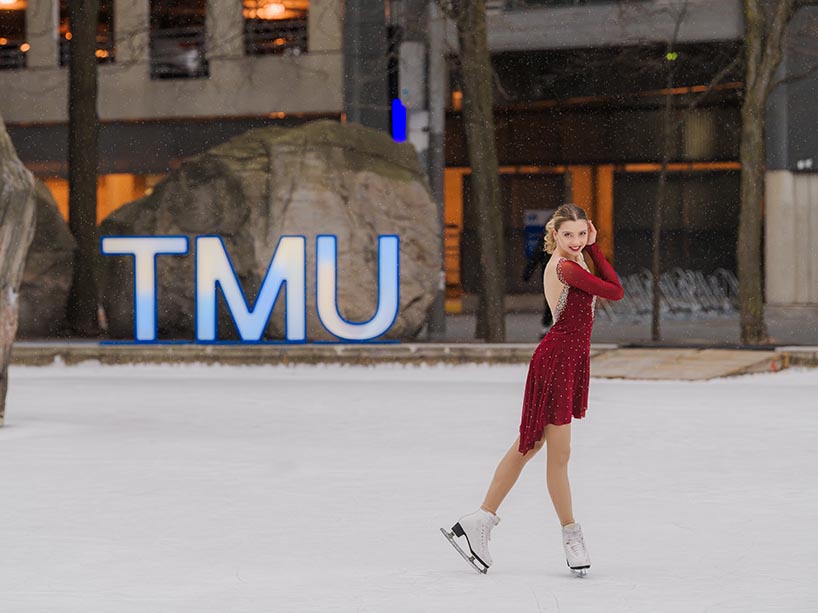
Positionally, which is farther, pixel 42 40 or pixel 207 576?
pixel 42 40

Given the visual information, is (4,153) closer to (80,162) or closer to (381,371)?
(381,371)

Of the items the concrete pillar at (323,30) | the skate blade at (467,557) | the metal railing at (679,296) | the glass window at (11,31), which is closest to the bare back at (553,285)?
the skate blade at (467,557)

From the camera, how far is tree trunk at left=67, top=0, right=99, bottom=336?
25516 millimetres

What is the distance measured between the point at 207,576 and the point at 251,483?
9.93 feet

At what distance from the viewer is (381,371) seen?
20.1 meters

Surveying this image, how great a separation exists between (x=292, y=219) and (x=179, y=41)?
1593 cm

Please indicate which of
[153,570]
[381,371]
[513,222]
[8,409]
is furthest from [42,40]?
[153,570]

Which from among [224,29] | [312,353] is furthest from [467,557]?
[224,29]

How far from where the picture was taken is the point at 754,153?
22.6 m

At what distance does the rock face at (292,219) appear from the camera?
76.7 feet

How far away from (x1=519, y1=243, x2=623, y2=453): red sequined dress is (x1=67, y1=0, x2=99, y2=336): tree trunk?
18.2m

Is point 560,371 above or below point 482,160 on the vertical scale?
below

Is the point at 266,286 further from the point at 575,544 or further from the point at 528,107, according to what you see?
the point at 528,107

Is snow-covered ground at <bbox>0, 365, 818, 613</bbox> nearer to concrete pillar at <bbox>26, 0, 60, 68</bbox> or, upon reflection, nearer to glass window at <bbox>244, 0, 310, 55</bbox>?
glass window at <bbox>244, 0, 310, 55</bbox>
